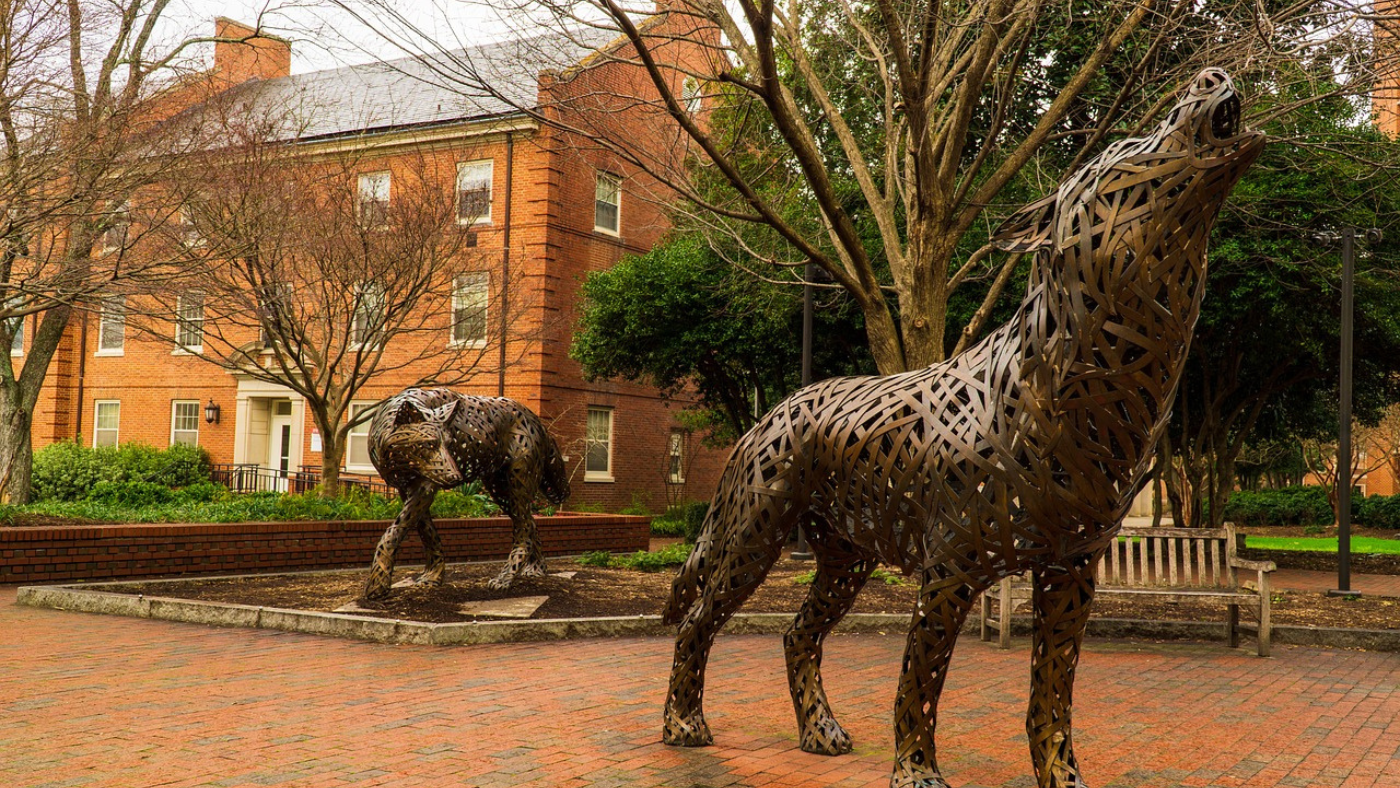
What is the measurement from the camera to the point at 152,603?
32.7 ft

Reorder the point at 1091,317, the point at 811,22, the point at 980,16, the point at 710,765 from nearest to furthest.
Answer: the point at 1091,317 → the point at 710,765 → the point at 980,16 → the point at 811,22

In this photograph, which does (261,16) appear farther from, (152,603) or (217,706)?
(217,706)

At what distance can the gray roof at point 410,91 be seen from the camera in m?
10.1

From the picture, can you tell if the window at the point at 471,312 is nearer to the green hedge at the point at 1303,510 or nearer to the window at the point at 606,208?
the window at the point at 606,208

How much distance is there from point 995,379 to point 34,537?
11.7m

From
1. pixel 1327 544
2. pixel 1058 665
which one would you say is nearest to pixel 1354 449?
pixel 1327 544

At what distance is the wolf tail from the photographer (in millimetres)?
5199

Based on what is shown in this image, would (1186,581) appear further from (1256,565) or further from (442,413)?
(442,413)

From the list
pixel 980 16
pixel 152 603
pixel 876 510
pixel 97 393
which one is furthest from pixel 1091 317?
pixel 97 393

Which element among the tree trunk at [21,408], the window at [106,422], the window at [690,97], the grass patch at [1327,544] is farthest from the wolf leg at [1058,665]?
the window at [106,422]

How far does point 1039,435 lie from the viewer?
3.81 m

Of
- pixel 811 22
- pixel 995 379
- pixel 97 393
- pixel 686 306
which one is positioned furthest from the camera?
pixel 97 393

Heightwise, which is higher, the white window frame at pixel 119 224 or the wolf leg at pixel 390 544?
the white window frame at pixel 119 224

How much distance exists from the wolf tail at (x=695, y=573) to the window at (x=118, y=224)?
372 inches
